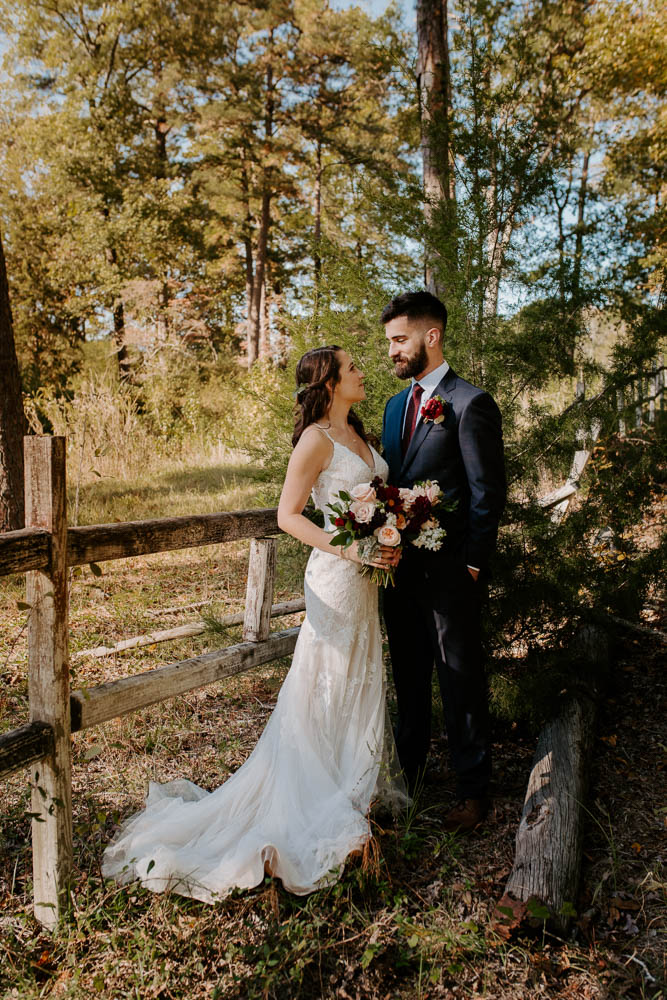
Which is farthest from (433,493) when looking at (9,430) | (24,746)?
(9,430)

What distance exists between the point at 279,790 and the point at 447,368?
7.34 ft

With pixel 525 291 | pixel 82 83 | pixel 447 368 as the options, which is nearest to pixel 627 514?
pixel 525 291

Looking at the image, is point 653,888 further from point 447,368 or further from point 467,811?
point 447,368

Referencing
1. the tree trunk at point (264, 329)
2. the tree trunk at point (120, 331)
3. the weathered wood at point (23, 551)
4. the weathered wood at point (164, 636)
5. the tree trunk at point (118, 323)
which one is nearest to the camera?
the weathered wood at point (23, 551)

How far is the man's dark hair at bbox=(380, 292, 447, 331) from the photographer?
10.8ft

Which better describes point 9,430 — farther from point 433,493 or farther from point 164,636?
point 433,493

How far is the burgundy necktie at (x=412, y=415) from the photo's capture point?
3.44 m

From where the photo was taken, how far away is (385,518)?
2924 mm

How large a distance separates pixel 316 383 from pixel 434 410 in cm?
60

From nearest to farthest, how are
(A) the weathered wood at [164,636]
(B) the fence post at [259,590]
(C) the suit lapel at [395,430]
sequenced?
(C) the suit lapel at [395,430] < (B) the fence post at [259,590] < (A) the weathered wood at [164,636]

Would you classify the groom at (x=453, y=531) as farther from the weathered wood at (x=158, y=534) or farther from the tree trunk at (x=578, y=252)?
the tree trunk at (x=578, y=252)

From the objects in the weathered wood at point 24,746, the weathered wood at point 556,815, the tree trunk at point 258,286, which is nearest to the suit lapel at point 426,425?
the weathered wood at point 556,815

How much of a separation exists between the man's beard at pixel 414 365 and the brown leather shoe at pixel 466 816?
2.21m

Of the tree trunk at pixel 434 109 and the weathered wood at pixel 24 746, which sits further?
the tree trunk at pixel 434 109
